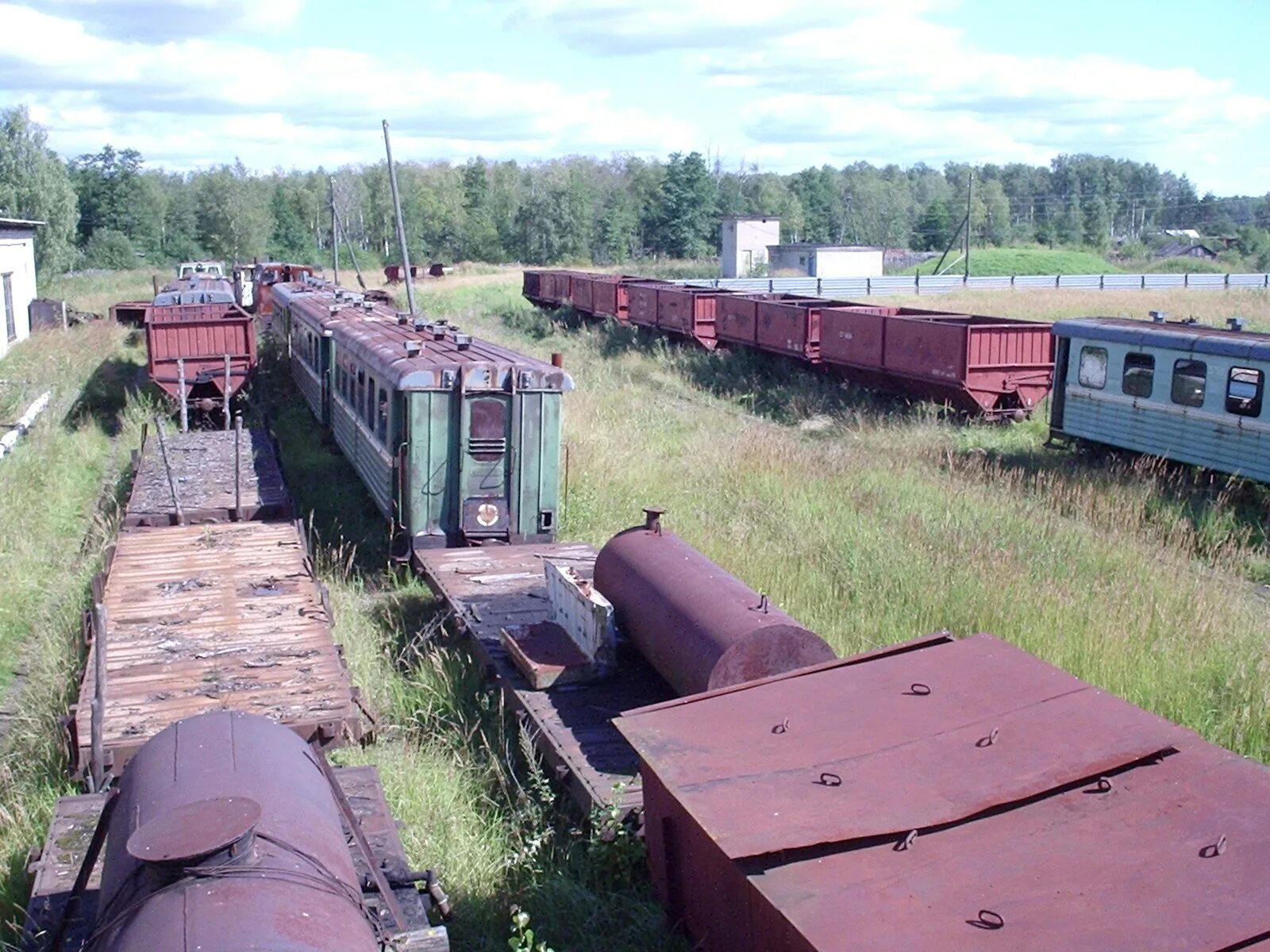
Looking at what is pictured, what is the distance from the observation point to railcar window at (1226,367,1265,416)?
42.1ft

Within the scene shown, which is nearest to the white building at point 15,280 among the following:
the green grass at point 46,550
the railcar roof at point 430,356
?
the green grass at point 46,550

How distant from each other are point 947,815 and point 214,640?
538cm

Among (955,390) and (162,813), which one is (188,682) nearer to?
(162,813)

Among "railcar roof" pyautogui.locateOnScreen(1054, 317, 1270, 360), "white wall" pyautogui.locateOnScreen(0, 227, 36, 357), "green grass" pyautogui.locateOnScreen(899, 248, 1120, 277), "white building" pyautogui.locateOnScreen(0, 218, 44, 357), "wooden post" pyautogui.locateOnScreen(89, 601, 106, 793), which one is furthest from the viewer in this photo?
"green grass" pyautogui.locateOnScreen(899, 248, 1120, 277)

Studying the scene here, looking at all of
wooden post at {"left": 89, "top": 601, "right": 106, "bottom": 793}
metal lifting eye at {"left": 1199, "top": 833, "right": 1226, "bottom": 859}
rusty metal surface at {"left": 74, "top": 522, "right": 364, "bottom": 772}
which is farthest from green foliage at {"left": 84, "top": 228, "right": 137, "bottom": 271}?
metal lifting eye at {"left": 1199, "top": 833, "right": 1226, "bottom": 859}

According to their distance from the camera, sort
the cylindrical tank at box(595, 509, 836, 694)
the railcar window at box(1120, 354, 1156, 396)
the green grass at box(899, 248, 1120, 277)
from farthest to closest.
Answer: the green grass at box(899, 248, 1120, 277) < the railcar window at box(1120, 354, 1156, 396) < the cylindrical tank at box(595, 509, 836, 694)

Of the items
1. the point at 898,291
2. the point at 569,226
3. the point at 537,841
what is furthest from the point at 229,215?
the point at 537,841

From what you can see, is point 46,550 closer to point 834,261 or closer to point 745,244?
point 834,261

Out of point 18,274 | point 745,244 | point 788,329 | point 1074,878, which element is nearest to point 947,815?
point 1074,878

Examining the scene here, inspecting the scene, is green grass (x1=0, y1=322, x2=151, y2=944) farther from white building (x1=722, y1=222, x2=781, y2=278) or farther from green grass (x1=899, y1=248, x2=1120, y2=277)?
green grass (x1=899, y1=248, x2=1120, y2=277)

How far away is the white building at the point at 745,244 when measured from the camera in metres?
68.7

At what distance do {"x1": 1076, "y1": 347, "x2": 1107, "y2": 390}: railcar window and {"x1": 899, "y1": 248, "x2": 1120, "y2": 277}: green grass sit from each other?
170ft

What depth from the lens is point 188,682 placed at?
280 inches

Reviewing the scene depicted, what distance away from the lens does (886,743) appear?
4504 millimetres
